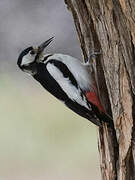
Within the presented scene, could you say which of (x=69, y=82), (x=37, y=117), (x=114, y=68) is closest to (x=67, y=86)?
(x=69, y=82)

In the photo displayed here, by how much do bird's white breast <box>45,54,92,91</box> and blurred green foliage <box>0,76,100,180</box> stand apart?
3231 millimetres

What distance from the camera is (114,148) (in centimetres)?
388

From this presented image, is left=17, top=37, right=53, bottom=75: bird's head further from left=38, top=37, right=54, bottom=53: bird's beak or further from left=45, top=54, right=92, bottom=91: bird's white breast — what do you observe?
left=45, top=54, right=92, bottom=91: bird's white breast

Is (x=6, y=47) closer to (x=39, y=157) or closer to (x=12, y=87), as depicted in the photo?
(x=12, y=87)

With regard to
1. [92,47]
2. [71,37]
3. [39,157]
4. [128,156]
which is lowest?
[39,157]

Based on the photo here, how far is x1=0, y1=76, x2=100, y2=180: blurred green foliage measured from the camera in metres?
7.60

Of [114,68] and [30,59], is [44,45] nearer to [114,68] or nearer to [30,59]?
[30,59]

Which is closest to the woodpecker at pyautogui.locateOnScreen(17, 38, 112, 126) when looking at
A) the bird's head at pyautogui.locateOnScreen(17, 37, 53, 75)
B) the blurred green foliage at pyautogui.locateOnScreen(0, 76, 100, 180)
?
the bird's head at pyautogui.locateOnScreen(17, 37, 53, 75)

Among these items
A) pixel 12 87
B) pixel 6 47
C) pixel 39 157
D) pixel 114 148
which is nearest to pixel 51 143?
pixel 39 157

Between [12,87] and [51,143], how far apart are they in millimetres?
1157

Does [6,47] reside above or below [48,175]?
above

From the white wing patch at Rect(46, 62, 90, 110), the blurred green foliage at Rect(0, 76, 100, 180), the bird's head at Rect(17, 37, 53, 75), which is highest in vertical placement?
the bird's head at Rect(17, 37, 53, 75)

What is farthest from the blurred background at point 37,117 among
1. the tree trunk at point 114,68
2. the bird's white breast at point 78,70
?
the tree trunk at point 114,68

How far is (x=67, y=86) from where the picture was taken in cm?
410
